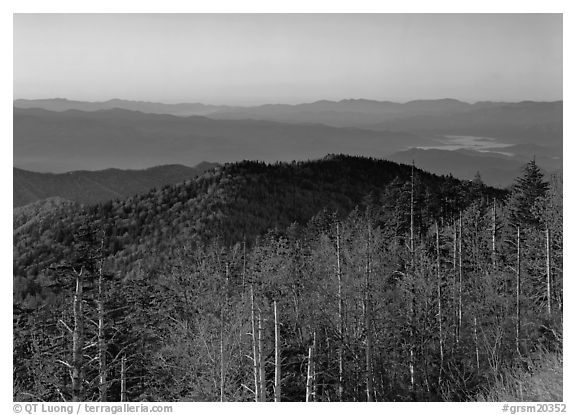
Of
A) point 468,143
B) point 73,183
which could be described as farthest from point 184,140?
point 73,183

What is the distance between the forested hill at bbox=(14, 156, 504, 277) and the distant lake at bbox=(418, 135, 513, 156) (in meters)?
4.08

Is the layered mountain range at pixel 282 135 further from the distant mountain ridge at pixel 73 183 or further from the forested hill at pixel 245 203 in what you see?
the forested hill at pixel 245 203

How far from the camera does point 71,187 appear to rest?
869 inches

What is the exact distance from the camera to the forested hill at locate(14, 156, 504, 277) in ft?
79.8

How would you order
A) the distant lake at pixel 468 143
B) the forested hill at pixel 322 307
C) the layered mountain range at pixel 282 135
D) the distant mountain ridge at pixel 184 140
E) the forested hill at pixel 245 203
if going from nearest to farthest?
1. the layered mountain range at pixel 282 135
2. the forested hill at pixel 322 307
3. the distant lake at pixel 468 143
4. the distant mountain ridge at pixel 184 140
5. the forested hill at pixel 245 203

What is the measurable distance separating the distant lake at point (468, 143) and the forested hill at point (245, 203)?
4.08 meters

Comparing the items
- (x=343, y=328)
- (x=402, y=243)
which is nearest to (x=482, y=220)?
(x=402, y=243)

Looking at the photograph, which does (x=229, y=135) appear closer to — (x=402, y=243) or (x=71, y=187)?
(x=71, y=187)

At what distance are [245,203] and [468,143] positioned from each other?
34739 mm

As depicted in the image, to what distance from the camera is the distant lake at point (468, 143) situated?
14136mm

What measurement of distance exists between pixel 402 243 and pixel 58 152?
55.7ft

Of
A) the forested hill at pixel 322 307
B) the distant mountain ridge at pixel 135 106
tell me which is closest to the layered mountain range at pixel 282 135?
the distant mountain ridge at pixel 135 106
